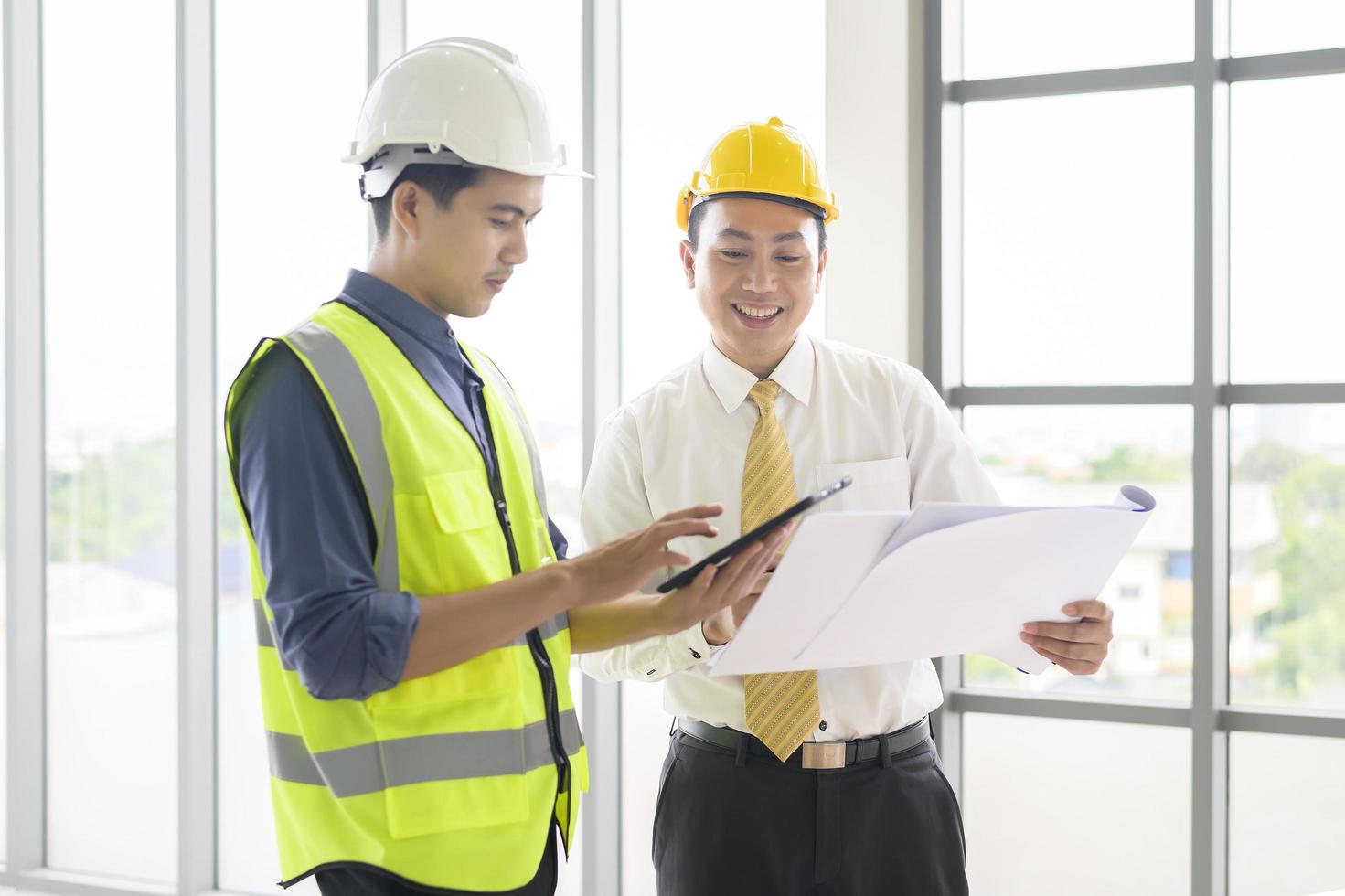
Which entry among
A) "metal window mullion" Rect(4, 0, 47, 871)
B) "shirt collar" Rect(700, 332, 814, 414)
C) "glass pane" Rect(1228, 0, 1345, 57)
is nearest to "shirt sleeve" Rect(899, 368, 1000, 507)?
"shirt collar" Rect(700, 332, 814, 414)

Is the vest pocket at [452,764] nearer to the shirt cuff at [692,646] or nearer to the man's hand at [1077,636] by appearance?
the shirt cuff at [692,646]

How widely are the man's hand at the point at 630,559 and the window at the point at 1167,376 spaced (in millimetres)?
1788

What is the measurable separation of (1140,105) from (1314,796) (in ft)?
5.83

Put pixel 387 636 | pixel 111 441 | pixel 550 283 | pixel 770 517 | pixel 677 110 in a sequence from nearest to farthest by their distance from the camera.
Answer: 1. pixel 387 636
2. pixel 770 517
3. pixel 677 110
4. pixel 550 283
5. pixel 111 441

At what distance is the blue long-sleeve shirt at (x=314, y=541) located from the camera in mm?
1261

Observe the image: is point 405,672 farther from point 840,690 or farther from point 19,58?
point 19,58

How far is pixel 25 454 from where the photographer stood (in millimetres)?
3693

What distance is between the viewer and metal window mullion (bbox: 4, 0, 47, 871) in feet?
11.9

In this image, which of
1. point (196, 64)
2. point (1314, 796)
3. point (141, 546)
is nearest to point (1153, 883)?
point (1314, 796)

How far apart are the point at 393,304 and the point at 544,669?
52 centimetres

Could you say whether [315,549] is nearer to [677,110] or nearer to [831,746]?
[831,746]

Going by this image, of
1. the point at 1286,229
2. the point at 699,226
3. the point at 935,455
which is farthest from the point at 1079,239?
the point at 699,226

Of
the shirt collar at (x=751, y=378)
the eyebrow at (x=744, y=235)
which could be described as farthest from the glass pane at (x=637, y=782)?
the eyebrow at (x=744, y=235)

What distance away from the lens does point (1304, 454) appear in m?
2.84
